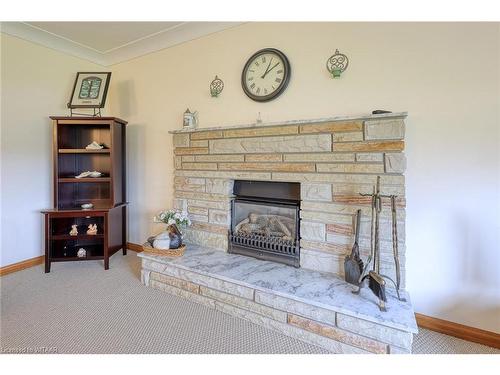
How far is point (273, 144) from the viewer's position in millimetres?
2180

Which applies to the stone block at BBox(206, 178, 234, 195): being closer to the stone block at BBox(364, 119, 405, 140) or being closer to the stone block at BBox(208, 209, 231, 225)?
the stone block at BBox(208, 209, 231, 225)

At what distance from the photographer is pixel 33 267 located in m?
2.83

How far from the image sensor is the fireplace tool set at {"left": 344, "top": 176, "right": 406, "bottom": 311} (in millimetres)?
1551

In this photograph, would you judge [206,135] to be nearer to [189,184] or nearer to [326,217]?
[189,184]

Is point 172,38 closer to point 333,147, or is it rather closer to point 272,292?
point 333,147

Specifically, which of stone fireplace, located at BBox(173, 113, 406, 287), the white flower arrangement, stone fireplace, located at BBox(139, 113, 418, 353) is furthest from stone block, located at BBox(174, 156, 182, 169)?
the white flower arrangement

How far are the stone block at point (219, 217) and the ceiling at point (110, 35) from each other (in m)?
1.76

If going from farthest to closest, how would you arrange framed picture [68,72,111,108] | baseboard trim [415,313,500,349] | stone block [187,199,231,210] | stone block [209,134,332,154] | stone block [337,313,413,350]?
framed picture [68,72,111,108] → stone block [187,199,231,210] → stone block [209,134,332,154] → baseboard trim [415,313,500,349] → stone block [337,313,413,350]

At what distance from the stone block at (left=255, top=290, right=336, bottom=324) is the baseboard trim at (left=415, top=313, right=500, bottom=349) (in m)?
0.76

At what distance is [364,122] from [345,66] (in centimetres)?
49

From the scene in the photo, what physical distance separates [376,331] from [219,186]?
5.38 feet

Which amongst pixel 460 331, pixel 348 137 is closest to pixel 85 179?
pixel 348 137

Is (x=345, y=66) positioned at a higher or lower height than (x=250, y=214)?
higher

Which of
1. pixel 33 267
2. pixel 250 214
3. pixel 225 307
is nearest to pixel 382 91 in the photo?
pixel 250 214
